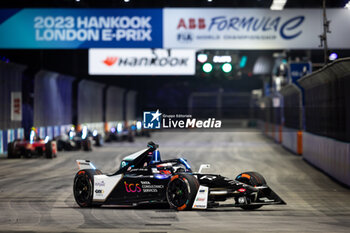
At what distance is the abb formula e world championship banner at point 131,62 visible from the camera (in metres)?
32.0

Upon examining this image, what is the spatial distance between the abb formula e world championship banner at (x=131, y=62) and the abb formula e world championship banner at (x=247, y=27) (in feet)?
16.9

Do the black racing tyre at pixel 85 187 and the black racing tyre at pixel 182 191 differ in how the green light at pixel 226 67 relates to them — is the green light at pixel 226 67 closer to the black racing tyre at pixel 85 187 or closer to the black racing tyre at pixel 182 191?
the black racing tyre at pixel 85 187

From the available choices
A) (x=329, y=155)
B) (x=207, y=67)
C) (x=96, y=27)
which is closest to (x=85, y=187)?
(x=329, y=155)

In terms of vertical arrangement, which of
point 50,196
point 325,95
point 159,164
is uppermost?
point 325,95

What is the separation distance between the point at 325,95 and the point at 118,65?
44.2 feet

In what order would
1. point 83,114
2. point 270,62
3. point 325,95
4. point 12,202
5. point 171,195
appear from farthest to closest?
point 270,62 → point 83,114 → point 325,95 → point 12,202 → point 171,195

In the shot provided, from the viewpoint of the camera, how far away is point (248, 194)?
39.3 feet

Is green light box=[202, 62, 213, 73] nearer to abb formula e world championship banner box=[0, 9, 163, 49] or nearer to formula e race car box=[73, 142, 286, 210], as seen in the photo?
abb formula e world championship banner box=[0, 9, 163, 49]

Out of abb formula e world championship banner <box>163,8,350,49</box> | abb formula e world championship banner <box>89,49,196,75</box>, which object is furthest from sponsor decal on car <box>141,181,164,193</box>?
abb formula e world championship banner <box>89,49,196,75</box>

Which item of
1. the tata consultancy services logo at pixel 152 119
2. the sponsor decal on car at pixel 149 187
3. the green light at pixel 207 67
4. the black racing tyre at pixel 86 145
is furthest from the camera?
the black racing tyre at pixel 86 145

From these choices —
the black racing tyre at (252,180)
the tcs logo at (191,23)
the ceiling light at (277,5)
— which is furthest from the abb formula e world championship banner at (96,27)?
the black racing tyre at (252,180)

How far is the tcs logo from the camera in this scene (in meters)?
26.7

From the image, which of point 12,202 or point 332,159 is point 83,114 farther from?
point 12,202

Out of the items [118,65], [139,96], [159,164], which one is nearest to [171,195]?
[159,164]
